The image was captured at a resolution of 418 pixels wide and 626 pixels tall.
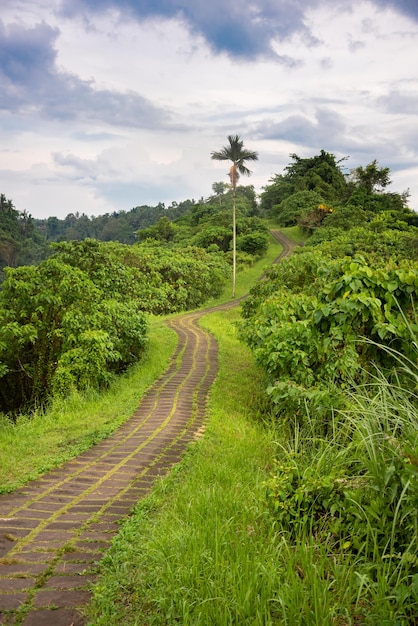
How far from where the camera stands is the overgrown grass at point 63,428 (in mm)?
4621

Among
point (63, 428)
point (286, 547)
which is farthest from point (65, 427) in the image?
point (286, 547)

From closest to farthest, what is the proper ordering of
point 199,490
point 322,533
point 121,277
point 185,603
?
point 185,603
point 322,533
point 199,490
point 121,277

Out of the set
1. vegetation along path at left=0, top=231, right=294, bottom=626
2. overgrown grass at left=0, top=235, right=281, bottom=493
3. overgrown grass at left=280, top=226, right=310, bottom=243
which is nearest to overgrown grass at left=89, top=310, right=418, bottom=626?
vegetation along path at left=0, top=231, right=294, bottom=626

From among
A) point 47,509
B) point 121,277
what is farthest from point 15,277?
point 47,509

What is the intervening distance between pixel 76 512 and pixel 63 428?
257 cm

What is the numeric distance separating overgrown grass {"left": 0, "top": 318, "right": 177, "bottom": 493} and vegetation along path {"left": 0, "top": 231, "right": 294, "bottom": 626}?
0.18m

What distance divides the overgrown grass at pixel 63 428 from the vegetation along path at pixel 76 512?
18cm

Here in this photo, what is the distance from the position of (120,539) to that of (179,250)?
958 inches

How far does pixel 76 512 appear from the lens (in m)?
3.52

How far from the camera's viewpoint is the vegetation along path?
8.07 feet

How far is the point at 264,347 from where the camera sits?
19.3ft

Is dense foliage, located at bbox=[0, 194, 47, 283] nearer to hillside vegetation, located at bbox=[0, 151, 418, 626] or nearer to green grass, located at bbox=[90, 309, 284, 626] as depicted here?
hillside vegetation, located at bbox=[0, 151, 418, 626]

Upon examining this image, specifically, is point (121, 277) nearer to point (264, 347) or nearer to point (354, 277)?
point (264, 347)

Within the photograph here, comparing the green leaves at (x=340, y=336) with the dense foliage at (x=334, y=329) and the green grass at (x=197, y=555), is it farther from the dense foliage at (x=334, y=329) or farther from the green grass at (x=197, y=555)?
the green grass at (x=197, y=555)
